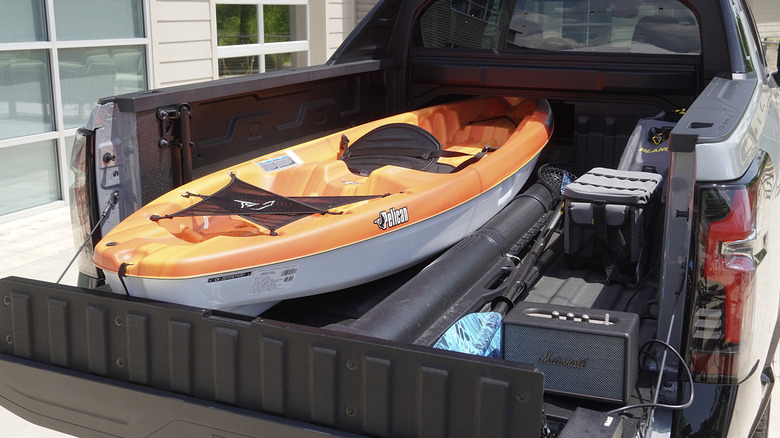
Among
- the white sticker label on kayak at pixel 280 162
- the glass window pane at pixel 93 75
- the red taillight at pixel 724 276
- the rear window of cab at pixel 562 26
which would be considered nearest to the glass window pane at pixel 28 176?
the glass window pane at pixel 93 75

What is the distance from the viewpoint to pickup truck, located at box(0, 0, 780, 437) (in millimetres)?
2088

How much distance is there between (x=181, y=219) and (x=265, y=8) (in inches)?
328

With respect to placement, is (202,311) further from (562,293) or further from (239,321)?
(562,293)

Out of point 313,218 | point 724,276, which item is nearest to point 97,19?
point 313,218

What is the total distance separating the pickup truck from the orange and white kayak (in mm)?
96

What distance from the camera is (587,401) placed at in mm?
2299

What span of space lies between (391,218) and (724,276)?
3.87 ft

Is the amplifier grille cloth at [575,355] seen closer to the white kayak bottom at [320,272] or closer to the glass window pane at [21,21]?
the white kayak bottom at [320,272]

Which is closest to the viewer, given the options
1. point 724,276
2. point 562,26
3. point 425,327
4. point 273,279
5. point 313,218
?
point 724,276

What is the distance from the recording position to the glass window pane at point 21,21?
6512mm

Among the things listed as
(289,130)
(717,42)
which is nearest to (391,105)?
(289,130)

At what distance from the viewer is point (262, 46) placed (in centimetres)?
1066

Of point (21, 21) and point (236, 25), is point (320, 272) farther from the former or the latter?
point (236, 25)

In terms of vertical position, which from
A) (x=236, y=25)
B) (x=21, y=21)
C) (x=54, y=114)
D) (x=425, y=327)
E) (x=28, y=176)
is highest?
→ (x=21, y=21)
